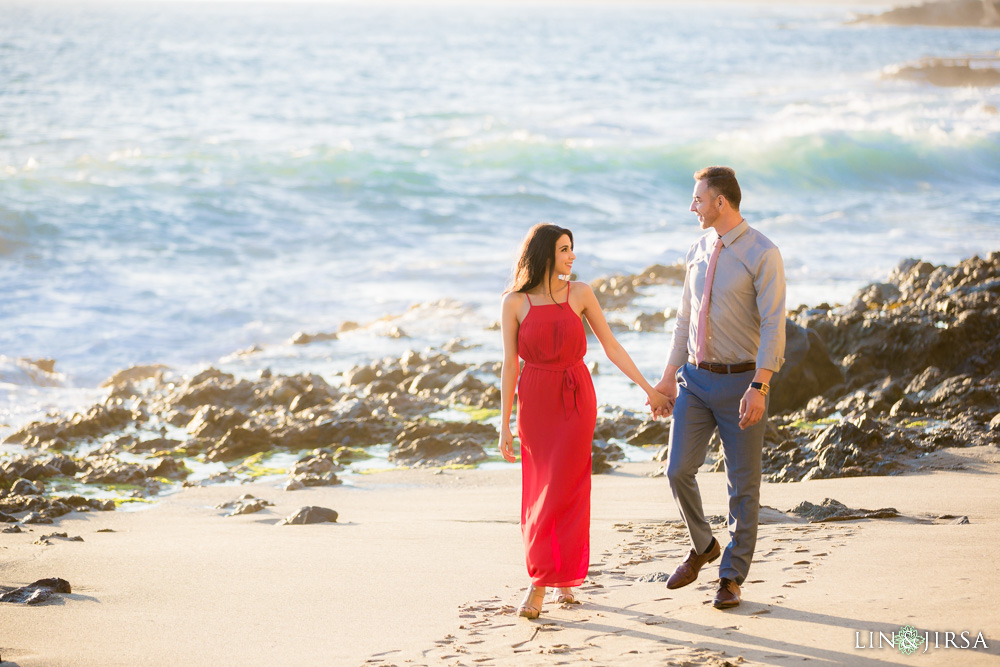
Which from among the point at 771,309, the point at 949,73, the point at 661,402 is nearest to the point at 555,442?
the point at 661,402

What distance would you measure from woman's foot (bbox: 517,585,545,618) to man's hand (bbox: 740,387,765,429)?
1.20 meters

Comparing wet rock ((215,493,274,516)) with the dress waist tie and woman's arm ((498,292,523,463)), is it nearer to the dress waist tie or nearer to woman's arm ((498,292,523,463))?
woman's arm ((498,292,523,463))

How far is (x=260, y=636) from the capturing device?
4469 mm

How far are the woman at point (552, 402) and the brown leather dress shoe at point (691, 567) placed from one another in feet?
1.37

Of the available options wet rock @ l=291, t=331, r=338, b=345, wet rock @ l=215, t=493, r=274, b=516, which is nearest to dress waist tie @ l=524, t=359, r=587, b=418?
wet rock @ l=215, t=493, r=274, b=516

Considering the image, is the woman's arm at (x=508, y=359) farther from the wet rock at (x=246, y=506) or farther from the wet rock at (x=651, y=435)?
the wet rock at (x=651, y=435)

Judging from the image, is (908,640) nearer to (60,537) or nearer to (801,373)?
(60,537)

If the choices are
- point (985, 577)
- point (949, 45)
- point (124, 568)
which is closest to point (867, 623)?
point (985, 577)

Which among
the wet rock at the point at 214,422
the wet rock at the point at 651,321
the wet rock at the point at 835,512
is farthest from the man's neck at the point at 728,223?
the wet rock at the point at 651,321

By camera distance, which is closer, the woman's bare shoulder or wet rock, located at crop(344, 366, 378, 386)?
the woman's bare shoulder

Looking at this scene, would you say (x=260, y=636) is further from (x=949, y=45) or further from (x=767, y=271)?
(x=949, y=45)

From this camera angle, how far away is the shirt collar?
4477mm

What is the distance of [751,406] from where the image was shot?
13.9 feet

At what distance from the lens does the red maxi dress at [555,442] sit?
15.1 feet
